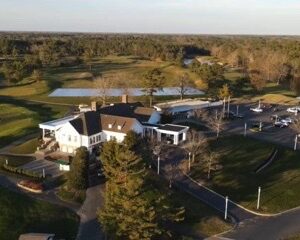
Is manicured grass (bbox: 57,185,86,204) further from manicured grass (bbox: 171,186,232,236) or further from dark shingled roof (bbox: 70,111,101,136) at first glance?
dark shingled roof (bbox: 70,111,101,136)

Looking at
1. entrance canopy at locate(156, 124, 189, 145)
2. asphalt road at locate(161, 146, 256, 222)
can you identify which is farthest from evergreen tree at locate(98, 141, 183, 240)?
entrance canopy at locate(156, 124, 189, 145)

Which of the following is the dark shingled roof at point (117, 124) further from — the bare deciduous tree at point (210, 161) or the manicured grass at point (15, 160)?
the bare deciduous tree at point (210, 161)

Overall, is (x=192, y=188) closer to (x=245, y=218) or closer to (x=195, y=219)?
(x=195, y=219)

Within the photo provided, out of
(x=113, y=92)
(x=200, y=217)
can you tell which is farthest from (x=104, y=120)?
(x=113, y=92)

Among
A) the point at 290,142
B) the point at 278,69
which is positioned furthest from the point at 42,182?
the point at 278,69

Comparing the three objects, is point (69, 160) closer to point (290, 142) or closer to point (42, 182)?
point (42, 182)

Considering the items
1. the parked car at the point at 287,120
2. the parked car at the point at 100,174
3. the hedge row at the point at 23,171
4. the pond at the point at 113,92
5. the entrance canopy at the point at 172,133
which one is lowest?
the pond at the point at 113,92

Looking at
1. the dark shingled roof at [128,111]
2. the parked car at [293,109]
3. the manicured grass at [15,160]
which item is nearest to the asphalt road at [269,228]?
the manicured grass at [15,160]
